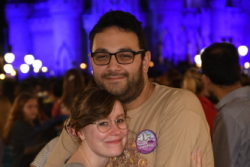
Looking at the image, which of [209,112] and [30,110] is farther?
[30,110]

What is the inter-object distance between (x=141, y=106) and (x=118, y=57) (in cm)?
32

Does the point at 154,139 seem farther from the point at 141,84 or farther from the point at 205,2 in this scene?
Result: the point at 205,2

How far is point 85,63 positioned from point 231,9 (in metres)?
15.6

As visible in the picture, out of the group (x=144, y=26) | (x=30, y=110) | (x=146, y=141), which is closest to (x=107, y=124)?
(x=146, y=141)

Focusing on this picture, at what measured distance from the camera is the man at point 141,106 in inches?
107

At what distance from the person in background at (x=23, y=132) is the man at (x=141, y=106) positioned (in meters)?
2.32

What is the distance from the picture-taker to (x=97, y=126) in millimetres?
2621

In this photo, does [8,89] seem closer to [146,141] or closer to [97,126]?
[146,141]

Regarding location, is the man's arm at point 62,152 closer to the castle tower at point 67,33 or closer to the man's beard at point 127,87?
the man's beard at point 127,87

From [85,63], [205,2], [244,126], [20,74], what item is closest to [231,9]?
[205,2]

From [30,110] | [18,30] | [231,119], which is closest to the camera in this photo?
[231,119]

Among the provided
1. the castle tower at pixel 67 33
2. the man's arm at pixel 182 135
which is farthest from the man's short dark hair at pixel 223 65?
the castle tower at pixel 67 33

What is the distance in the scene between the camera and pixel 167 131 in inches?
108

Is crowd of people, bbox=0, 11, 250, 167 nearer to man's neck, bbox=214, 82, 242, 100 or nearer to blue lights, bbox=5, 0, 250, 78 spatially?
man's neck, bbox=214, 82, 242, 100
